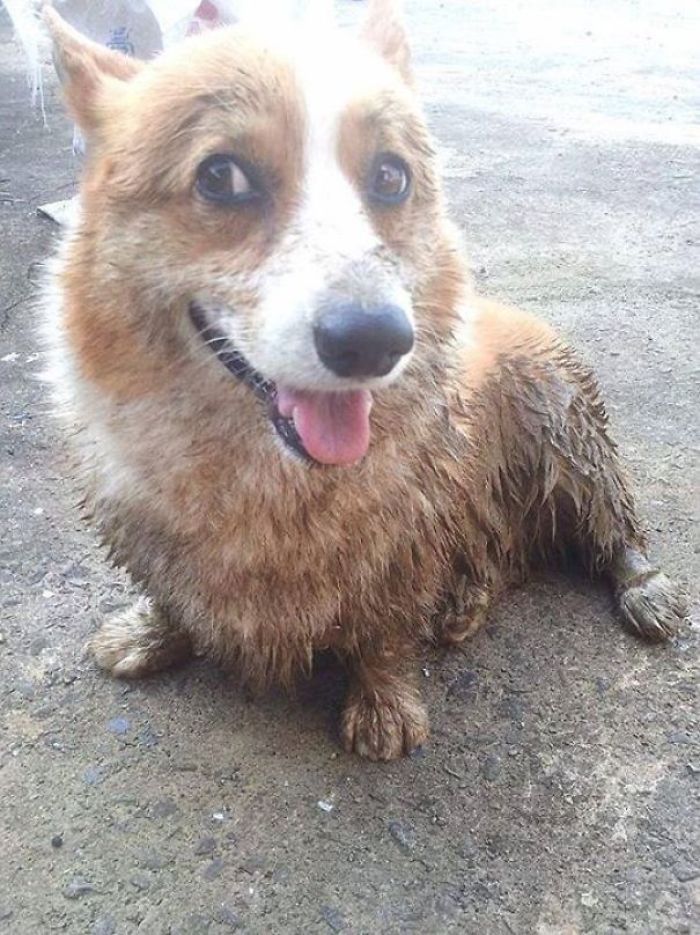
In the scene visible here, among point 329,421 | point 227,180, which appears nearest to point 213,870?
point 329,421

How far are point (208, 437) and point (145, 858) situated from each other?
0.98 m

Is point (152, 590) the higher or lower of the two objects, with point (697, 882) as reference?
higher

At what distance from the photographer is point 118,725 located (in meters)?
2.65

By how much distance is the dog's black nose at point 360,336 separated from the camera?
1863mm

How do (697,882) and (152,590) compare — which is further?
(152,590)

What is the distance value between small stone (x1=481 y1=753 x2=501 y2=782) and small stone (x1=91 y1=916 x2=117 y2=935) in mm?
950

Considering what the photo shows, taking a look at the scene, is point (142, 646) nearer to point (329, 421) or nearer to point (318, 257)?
point (329, 421)

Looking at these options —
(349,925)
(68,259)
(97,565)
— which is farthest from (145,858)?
(68,259)

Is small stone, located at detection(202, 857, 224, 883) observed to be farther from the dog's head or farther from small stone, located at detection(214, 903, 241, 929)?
the dog's head

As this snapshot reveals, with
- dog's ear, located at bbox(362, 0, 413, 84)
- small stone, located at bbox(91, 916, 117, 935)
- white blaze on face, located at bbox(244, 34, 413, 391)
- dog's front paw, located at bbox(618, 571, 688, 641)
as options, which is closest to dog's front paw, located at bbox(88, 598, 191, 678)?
small stone, located at bbox(91, 916, 117, 935)

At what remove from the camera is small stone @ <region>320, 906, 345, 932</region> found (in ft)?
7.15

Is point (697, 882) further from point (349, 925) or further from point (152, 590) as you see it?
point (152, 590)

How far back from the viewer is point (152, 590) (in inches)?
102

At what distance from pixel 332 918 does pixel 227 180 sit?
5.25 feet
